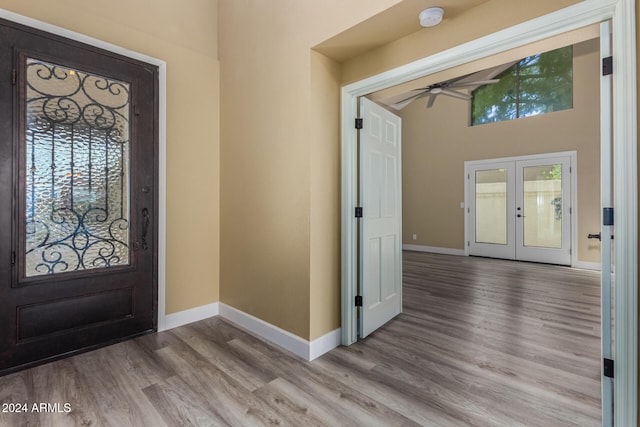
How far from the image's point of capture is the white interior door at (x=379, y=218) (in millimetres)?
2520

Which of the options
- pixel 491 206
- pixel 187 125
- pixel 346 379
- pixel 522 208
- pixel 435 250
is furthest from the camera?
pixel 435 250

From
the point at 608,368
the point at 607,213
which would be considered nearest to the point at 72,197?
the point at 607,213

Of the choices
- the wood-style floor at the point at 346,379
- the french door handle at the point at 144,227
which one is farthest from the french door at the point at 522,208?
the french door handle at the point at 144,227

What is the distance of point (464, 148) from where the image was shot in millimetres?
7031

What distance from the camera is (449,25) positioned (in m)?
1.88

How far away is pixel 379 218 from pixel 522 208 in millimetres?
5175

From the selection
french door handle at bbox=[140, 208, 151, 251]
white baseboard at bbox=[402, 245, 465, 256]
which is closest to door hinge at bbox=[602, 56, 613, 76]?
french door handle at bbox=[140, 208, 151, 251]

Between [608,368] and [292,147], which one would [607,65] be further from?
[292,147]

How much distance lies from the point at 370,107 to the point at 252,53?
3.98 ft

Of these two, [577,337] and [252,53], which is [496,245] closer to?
[577,337]

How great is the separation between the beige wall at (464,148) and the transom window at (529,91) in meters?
0.19

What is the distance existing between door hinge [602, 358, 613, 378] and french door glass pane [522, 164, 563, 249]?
18.1 feet

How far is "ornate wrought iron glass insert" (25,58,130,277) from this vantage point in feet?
6.98

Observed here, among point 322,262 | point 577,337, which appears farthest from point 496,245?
point 322,262
